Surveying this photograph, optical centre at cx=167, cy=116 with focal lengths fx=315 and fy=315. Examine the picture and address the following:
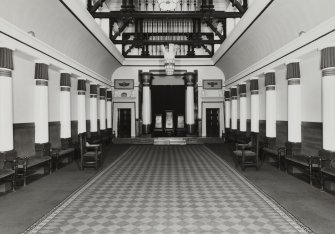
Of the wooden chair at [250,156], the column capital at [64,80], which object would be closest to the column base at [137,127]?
the column capital at [64,80]

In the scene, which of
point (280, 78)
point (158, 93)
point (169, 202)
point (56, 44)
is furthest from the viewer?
point (158, 93)

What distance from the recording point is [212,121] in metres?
18.8

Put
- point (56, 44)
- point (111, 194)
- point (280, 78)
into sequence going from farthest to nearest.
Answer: point (280, 78)
point (56, 44)
point (111, 194)

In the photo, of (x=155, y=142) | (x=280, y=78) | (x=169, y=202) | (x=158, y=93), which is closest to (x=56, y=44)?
(x=169, y=202)

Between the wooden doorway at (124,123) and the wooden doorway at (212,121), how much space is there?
4.71 m

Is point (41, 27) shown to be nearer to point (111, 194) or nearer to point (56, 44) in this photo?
point (56, 44)

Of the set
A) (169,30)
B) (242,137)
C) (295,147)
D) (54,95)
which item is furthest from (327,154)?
(169,30)

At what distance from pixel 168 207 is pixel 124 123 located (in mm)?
14053

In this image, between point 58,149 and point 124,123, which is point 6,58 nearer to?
Answer: point 58,149

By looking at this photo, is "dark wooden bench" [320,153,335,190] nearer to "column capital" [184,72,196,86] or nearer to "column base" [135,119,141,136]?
"column capital" [184,72,196,86]

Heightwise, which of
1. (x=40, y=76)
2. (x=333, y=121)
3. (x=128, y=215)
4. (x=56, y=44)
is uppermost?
(x=56, y=44)

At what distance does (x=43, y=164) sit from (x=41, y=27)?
3.46 meters

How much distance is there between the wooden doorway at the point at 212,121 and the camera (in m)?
18.8

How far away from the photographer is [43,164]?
7.89 metres
